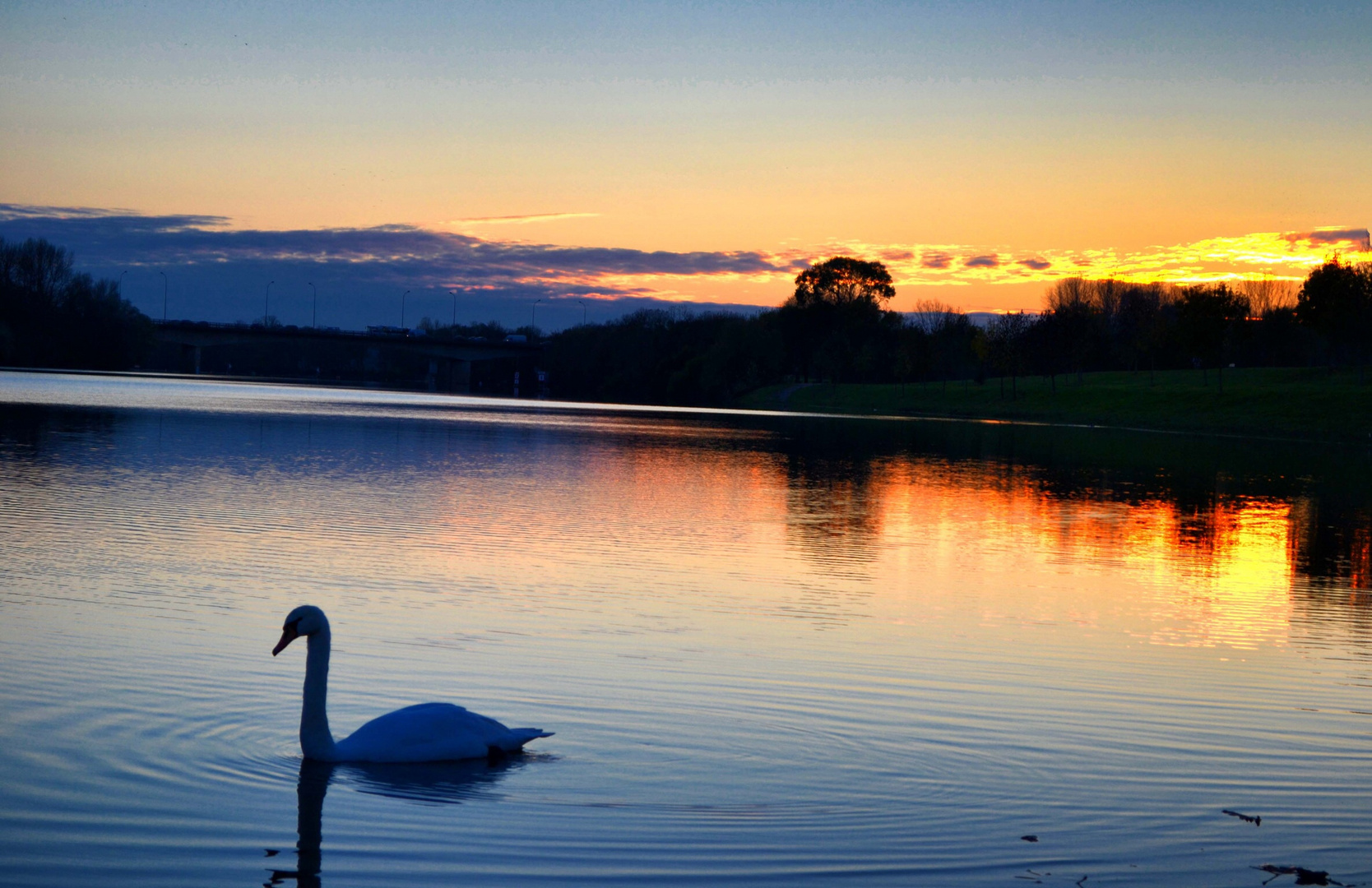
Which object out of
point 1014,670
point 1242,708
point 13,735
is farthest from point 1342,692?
point 13,735

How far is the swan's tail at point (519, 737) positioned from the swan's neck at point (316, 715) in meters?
1.05

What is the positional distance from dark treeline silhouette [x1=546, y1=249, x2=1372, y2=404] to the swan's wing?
84.1 meters

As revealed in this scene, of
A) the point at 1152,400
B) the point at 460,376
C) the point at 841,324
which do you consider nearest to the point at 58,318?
the point at 460,376

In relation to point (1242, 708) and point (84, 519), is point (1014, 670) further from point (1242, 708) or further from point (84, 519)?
point (84, 519)

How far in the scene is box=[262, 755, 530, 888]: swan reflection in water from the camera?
23.7 ft

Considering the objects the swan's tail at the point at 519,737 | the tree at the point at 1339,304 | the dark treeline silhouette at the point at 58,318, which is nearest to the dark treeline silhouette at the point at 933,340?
the tree at the point at 1339,304

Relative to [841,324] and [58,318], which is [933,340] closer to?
[841,324]

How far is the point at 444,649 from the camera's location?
431 inches

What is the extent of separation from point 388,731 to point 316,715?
1.47ft

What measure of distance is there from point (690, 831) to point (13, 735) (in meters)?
4.38

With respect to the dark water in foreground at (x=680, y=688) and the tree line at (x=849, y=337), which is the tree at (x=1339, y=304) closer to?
the tree line at (x=849, y=337)

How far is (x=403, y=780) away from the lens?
7.66 m

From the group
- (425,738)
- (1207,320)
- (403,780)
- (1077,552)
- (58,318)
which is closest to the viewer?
(403,780)

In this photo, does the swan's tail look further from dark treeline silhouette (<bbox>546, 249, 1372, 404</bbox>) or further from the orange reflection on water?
dark treeline silhouette (<bbox>546, 249, 1372, 404</bbox>)
